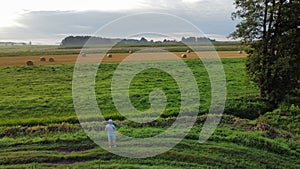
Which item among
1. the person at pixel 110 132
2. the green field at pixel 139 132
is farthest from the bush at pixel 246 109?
the person at pixel 110 132

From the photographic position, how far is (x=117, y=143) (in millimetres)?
14062

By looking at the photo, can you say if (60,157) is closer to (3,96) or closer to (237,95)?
(3,96)

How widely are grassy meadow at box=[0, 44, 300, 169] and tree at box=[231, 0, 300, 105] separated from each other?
5.47 feet

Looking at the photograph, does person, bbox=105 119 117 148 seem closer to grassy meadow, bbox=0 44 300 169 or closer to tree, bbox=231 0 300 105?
grassy meadow, bbox=0 44 300 169

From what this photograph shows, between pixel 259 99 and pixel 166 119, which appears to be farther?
pixel 259 99

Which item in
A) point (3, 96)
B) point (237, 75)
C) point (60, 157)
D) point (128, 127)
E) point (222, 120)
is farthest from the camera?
point (237, 75)

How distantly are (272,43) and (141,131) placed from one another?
1066 centimetres

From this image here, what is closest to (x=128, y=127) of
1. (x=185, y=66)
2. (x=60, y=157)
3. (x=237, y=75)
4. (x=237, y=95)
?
(x=60, y=157)

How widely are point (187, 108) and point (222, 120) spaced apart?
2449 mm

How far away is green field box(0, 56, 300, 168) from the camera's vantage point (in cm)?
1255

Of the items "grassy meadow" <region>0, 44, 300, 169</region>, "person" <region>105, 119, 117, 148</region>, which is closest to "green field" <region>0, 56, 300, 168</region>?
"grassy meadow" <region>0, 44, 300, 169</region>

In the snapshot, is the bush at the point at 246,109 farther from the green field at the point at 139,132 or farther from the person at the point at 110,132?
the person at the point at 110,132

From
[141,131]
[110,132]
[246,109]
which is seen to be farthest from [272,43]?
[110,132]

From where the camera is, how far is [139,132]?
15.6m
